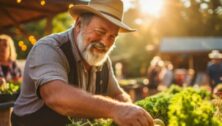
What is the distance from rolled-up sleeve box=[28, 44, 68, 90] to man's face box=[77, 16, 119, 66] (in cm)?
21

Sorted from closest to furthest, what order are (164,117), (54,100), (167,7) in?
(54,100), (164,117), (167,7)

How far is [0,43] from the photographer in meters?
7.99

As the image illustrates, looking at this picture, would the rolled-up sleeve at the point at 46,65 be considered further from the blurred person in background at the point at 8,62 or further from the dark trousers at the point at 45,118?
the blurred person in background at the point at 8,62

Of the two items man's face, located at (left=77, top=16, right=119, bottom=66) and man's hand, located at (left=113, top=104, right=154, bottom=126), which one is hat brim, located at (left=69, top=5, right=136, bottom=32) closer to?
man's face, located at (left=77, top=16, right=119, bottom=66)

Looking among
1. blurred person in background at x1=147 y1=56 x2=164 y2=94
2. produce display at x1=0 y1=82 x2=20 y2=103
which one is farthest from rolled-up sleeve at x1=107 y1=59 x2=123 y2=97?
blurred person in background at x1=147 y1=56 x2=164 y2=94

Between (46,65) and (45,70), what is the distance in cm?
6

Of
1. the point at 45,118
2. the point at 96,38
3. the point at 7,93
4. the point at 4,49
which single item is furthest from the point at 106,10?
the point at 4,49

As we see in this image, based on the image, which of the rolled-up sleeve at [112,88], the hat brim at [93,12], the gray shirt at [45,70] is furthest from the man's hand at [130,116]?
the rolled-up sleeve at [112,88]

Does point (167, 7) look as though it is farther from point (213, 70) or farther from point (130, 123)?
point (130, 123)

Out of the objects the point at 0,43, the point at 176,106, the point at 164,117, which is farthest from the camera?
the point at 0,43

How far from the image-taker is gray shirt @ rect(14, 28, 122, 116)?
2971 mm

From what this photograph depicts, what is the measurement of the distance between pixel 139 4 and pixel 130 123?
197ft

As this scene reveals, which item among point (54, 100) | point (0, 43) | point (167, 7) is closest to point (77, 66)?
point (54, 100)

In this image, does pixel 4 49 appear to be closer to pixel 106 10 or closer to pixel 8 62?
pixel 8 62
